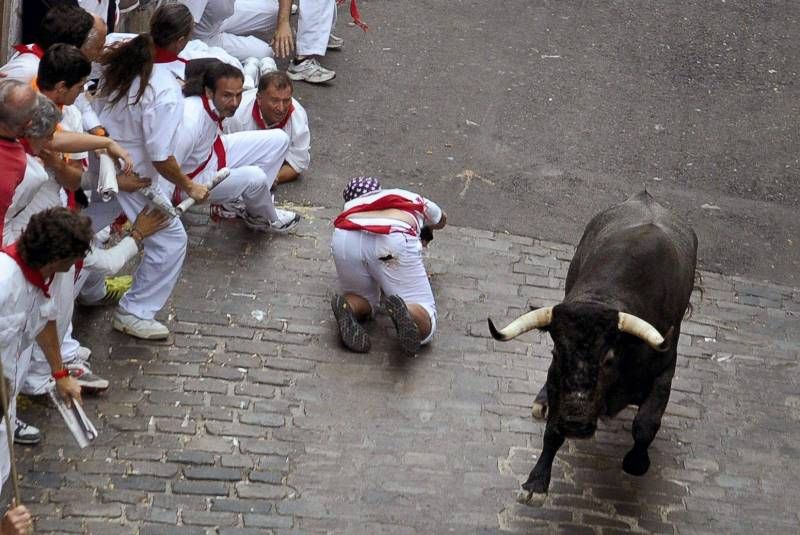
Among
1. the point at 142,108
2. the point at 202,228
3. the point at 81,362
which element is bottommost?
the point at 202,228

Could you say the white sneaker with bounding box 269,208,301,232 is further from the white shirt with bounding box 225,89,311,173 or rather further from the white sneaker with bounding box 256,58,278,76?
the white sneaker with bounding box 256,58,278,76

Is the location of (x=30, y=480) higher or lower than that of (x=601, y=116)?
higher

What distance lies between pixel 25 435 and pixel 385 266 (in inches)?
104

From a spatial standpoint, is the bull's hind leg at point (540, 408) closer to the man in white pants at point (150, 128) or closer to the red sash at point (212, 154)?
the man in white pants at point (150, 128)

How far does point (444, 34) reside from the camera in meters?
13.6

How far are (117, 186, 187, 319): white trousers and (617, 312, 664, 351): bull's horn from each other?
9.98 feet

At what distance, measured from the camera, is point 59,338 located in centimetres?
697

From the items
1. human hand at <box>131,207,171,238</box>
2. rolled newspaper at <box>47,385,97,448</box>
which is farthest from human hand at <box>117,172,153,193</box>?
rolled newspaper at <box>47,385,97,448</box>

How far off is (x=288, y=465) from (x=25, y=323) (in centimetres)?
195

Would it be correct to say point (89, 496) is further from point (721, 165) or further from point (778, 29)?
point (778, 29)

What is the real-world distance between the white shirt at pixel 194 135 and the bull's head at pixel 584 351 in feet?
9.51

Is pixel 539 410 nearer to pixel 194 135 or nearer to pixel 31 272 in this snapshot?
pixel 194 135

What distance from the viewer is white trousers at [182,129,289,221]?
9242mm

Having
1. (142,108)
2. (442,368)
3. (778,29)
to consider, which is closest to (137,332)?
(142,108)
